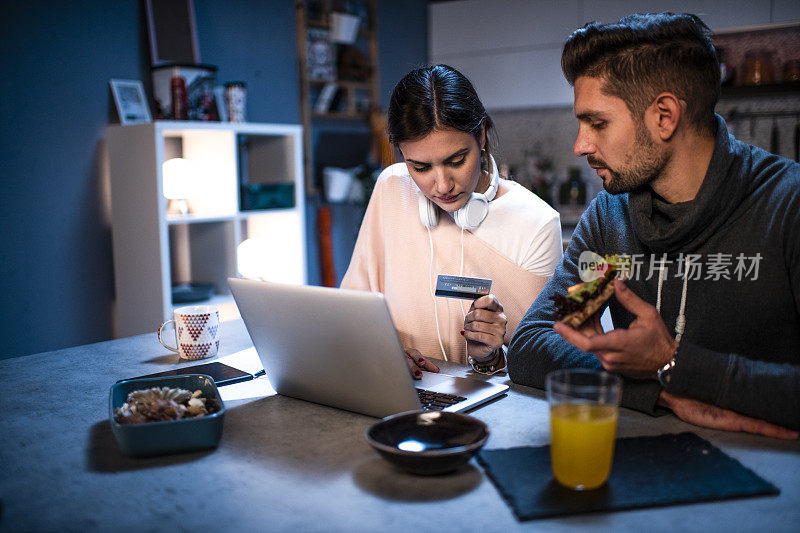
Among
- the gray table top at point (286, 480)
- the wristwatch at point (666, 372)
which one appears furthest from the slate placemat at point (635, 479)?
the wristwatch at point (666, 372)

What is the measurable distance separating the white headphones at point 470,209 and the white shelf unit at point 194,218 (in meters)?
1.41

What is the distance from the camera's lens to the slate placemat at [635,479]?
0.86 metres

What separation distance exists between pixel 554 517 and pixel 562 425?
0.38 feet

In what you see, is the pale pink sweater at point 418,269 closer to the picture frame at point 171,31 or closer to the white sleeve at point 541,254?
the white sleeve at point 541,254

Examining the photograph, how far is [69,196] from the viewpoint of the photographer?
302cm

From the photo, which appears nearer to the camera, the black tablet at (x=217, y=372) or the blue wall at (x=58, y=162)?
the black tablet at (x=217, y=372)

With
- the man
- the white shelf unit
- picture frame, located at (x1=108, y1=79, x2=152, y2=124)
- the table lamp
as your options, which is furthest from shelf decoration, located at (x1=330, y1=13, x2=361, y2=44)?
the man

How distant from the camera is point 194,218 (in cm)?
302

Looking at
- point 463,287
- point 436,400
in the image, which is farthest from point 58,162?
point 436,400

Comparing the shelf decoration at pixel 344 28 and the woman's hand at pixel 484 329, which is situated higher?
the shelf decoration at pixel 344 28

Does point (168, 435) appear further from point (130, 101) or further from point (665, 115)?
point (130, 101)

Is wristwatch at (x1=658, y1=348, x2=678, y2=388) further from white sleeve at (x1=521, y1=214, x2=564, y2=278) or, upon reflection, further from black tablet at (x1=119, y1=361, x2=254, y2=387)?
black tablet at (x1=119, y1=361, x2=254, y2=387)

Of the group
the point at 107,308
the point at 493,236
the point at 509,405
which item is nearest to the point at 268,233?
the point at 107,308

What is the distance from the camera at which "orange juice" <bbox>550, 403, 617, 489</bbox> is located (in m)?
0.87
